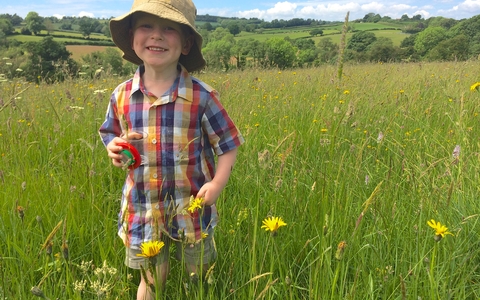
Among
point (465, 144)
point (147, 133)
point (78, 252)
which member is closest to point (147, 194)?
point (147, 133)

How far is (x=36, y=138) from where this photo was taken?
267 centimetres

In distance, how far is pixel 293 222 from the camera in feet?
4.56

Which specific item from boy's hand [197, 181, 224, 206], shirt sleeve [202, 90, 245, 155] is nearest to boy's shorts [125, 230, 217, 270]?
boy's hand [197, 181, 224, 206]

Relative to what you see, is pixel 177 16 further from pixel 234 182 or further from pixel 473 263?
pixel 473 263

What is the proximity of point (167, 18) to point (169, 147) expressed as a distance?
476 mm

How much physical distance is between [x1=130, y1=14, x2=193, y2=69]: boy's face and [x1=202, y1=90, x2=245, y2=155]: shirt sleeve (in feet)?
0.74

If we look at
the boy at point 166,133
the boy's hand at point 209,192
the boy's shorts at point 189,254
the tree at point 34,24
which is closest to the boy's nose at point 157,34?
the boy at point 166,133

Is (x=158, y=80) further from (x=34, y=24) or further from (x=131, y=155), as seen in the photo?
(x=34, y=24)

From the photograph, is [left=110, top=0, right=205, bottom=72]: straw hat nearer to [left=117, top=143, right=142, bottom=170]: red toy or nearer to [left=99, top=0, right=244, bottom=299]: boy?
[left=99, top=0, right=244, bottom=299]: boy

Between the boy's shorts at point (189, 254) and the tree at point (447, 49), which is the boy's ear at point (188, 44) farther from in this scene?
the tree at point (447, 49)

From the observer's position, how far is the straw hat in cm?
126

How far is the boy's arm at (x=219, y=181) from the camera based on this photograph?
1.25 metres

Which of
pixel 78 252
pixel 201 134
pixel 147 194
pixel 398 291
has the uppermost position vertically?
pixel 201 134

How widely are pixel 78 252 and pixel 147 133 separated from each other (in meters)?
0.68
